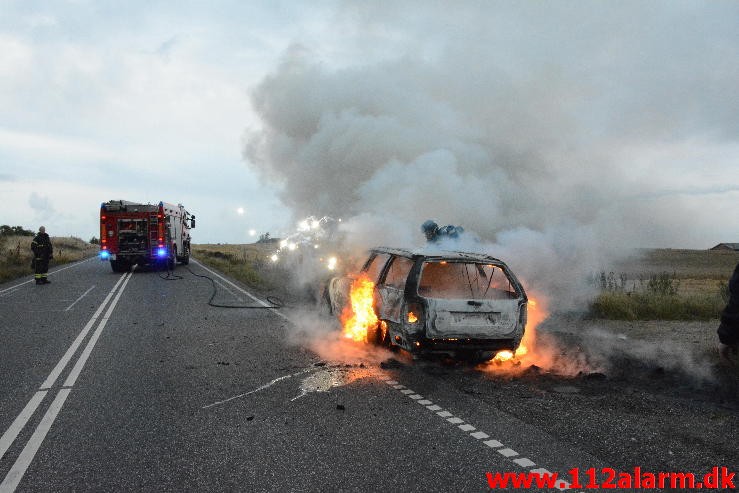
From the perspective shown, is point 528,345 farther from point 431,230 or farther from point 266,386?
point 266,386

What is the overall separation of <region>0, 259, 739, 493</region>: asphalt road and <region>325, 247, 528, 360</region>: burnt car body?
39 centimetres

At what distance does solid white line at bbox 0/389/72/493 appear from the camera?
3.73 m

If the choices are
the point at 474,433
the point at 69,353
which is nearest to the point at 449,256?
the point at 474,433

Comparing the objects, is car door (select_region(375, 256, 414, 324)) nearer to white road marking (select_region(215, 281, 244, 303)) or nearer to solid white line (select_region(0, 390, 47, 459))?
solid white line (select_region(0, 390, 47, 459))

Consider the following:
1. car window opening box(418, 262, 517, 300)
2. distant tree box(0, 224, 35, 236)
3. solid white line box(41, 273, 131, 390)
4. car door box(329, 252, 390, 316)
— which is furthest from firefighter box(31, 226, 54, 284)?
distant tree box(0, 224, 35, 236)

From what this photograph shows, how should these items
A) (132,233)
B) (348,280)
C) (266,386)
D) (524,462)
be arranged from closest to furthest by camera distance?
1. (524,462)
2. (266,386)
3. (348,280)
4. (132,233)

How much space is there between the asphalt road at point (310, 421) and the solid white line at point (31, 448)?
2 cm

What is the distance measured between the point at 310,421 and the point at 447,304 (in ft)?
8.00

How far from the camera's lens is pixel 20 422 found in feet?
16.3

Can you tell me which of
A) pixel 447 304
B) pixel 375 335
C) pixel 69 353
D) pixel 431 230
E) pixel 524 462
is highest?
pixel 431 230

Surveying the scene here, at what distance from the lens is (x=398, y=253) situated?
797 centimetres

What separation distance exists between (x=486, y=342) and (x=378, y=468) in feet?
10.6

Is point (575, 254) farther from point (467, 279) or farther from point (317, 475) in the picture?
point (317, 475)

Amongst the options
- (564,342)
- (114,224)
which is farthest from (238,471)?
(114,224)
